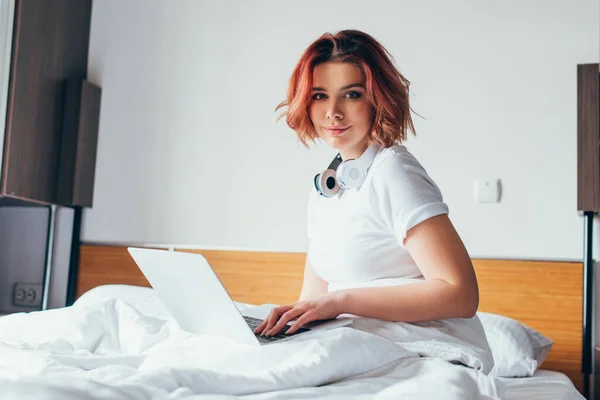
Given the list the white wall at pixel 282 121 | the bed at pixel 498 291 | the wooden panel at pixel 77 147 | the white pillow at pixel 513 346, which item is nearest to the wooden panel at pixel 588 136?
the white wall at pixel 282 121

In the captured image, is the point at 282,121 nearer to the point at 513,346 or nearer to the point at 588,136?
the point at 588,136

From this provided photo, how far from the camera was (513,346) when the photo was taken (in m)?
2.06

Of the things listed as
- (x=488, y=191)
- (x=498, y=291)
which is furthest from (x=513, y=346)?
(x=488, y=191)

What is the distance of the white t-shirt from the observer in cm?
124

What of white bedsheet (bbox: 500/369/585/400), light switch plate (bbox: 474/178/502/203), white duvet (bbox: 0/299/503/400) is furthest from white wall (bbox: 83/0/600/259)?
white duvet (bbox: 0/299/503/400)

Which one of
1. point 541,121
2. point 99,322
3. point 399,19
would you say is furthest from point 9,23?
point 541,121

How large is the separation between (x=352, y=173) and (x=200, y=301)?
0.39m

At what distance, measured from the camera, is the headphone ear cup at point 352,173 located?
52.9 inches

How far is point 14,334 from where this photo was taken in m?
1.46

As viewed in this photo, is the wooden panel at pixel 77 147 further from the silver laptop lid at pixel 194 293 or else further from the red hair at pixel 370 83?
the silver laptop lid at pixel 194 293

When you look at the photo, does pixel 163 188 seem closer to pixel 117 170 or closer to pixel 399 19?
pixel 117 170

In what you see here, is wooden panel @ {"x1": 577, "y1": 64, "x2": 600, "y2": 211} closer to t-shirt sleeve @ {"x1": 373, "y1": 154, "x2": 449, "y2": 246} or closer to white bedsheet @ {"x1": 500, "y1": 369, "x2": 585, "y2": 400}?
white bedsheet @ {"x1": 500, "y1": 369, "x2": 585, "y2": 400}

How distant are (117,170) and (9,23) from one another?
0.71m

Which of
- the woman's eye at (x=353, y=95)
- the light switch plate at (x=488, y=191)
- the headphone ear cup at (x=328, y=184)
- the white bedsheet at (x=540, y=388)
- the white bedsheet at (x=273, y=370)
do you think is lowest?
the white bedsheet at (x=540, y=388)
